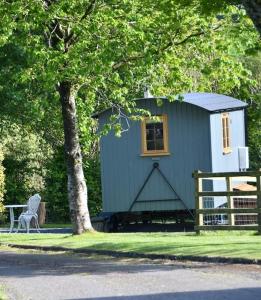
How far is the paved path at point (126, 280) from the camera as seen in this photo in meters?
10.9

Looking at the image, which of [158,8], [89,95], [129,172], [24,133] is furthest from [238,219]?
[24,133]

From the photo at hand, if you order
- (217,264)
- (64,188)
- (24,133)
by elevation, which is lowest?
(217,264)

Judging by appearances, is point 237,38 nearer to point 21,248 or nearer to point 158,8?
point 158,8

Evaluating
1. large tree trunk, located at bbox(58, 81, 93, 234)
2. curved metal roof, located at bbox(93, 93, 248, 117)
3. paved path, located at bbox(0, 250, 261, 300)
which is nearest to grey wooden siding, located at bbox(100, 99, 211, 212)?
curved metal roof, located at bbox(93, 93, 248, 117)

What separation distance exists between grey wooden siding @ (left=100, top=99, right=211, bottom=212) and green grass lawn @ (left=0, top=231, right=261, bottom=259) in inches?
280

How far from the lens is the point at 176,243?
57.6 feet

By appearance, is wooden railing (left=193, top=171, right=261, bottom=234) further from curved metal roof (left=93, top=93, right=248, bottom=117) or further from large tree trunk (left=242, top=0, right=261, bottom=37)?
large tree trunk (left=242, top=0, right=261, bottom=37)

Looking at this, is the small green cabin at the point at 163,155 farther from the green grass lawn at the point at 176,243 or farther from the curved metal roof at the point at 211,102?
the green grass lawn at the point at 176,243

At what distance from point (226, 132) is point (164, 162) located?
9.85 ft

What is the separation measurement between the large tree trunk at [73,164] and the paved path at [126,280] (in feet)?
19.3

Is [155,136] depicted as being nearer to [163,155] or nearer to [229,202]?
[163,155]

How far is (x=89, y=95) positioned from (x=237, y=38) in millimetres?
4487

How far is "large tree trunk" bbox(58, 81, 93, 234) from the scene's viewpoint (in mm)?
21984

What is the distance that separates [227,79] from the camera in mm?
22047
